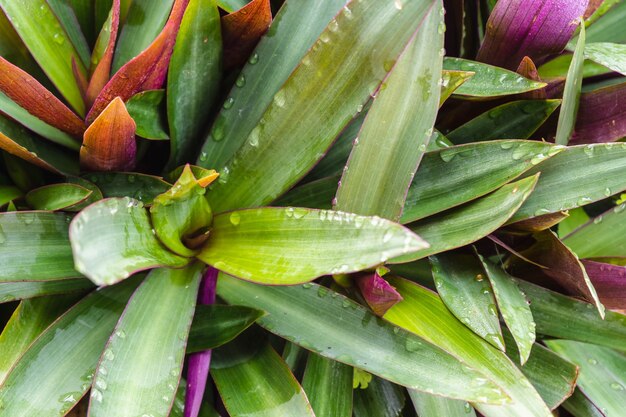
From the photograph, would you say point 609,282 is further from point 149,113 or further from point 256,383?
point 149,113

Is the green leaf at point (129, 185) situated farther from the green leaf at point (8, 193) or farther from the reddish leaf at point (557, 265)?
the reddish leaf at point (557, 265)

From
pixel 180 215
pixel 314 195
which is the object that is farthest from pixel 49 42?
pixel 314 195

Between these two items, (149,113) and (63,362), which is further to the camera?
(149,113)

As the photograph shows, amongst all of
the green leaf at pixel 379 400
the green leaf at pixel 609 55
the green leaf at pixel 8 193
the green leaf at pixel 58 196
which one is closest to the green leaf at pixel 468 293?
the green leaf at pixel 379 400

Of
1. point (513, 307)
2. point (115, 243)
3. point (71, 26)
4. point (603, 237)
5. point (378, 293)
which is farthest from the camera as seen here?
point (603, 237)

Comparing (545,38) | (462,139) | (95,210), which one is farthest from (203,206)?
(545,38)

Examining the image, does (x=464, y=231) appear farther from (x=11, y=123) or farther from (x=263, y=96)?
(x=11, y=123)

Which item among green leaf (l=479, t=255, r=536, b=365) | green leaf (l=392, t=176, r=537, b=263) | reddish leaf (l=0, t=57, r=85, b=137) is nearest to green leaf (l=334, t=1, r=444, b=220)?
green leaf (l=392, t=176, r=537, b=263)

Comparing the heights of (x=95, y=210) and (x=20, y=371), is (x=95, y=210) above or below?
above
